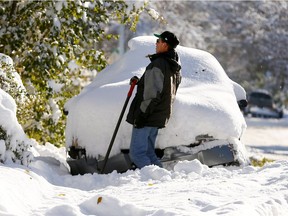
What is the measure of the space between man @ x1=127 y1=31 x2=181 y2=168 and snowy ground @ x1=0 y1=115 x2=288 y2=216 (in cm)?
36

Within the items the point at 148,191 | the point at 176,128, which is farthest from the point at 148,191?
the point at 176,128

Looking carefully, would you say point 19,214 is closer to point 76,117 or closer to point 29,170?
point 29,170

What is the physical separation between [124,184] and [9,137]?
1298 millimetres

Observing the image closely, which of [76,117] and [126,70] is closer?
[76,117]

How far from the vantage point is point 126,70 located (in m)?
9.01

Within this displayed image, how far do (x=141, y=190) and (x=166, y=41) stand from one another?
6.59ft

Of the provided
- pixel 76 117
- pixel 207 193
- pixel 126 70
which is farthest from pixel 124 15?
pixel 207 193

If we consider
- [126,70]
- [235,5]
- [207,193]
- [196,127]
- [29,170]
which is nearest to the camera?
[207,193]

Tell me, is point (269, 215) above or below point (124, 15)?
below

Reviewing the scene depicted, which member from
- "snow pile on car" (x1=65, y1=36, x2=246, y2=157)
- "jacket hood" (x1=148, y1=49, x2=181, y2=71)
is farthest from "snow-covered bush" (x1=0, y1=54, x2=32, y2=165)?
"jacket hood" (x1=148, y1=49, x2=181, y2=71)

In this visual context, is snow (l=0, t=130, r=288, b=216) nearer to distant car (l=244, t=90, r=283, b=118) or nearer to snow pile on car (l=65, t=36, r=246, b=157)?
snow pile on car (l=65, t=36, r=246, b=157)

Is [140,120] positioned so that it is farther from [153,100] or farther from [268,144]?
[268,144]

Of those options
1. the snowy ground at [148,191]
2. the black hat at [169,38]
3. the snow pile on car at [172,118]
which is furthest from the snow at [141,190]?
the black hat at [169,38]

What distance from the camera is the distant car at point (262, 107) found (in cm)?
4088
